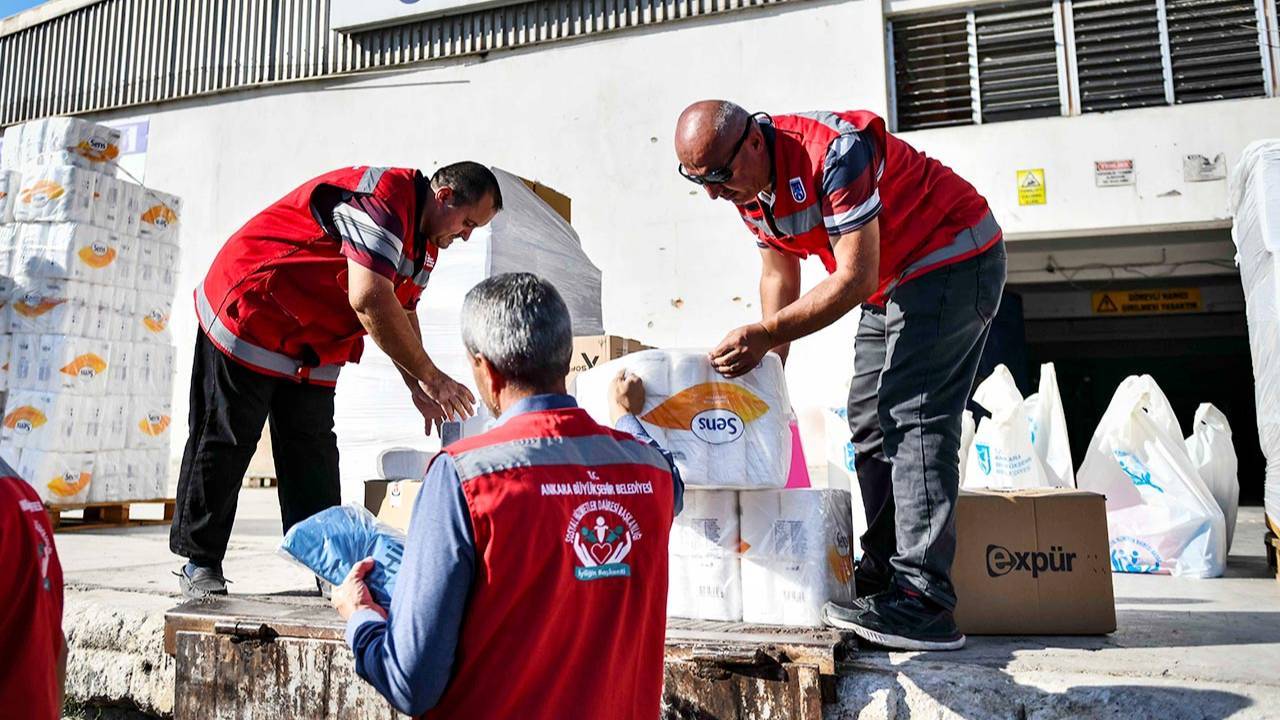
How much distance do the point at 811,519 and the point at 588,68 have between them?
23.8 feet

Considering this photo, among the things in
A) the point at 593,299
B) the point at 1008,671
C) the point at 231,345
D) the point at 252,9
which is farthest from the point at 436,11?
the point at 1008,671

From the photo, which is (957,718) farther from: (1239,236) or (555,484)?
(1239,236)

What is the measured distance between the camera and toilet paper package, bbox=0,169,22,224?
584 centimetres

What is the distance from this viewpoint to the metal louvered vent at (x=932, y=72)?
25.3ft

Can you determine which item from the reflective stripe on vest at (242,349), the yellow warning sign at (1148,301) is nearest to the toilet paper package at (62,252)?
the reflective stripe on vest at (242,349)

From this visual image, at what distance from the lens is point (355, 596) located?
1.40 meters

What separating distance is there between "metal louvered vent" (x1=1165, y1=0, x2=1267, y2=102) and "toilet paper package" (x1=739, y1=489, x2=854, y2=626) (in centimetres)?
673

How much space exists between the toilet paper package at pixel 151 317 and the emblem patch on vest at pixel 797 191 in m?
5.21

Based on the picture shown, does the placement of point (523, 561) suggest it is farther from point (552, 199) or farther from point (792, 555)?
point (552, 199)

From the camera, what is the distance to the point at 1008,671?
1905 millimetres

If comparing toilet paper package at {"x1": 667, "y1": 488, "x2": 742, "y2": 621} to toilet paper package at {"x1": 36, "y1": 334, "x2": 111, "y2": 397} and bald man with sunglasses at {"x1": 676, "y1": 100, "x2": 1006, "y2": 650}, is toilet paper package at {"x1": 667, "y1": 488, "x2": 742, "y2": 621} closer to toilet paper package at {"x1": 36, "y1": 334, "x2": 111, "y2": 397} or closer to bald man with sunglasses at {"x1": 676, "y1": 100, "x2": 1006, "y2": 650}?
bald man with sunglasses at {"x1": 676, "y1": 100, "x2": 1006, "y2": 650}

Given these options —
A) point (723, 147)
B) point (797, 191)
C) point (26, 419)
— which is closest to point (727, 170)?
point (723, 147)

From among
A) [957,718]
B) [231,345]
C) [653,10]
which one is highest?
[653,10]

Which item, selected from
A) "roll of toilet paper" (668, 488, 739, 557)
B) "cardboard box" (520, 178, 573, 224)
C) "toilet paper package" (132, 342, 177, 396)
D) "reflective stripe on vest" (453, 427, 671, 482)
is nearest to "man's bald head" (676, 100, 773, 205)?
"roll of toilet paper" (668, 488, 739, 557)
